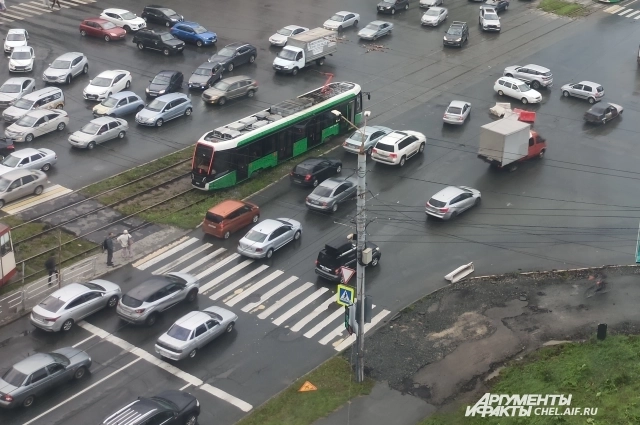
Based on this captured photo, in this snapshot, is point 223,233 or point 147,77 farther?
point 147,77

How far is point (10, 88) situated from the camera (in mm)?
60031

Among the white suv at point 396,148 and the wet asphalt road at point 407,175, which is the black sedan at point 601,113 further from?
the white suv at point 396,148

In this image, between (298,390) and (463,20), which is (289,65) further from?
(298,390)

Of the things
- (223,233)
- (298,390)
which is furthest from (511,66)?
(298,390)

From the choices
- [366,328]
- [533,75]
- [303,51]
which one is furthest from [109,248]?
[533,75]

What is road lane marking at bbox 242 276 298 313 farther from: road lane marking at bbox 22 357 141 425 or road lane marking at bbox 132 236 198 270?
road lane marking at bbox 132 236 198 270

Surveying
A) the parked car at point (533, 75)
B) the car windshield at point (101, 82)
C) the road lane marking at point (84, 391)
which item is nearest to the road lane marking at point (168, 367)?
the road lane marking at point (84, 391)

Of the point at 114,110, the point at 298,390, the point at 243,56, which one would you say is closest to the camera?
the point at 298,390

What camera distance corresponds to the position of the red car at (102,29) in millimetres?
70875

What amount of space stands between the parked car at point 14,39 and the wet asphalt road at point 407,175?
6.86ft

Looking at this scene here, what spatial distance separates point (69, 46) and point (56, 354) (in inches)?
1602

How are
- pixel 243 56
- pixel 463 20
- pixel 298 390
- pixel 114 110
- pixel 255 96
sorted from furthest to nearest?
pixel 463 20, pixel 243 56, pixel 255 96, pixel 114 110, pixel 298 390

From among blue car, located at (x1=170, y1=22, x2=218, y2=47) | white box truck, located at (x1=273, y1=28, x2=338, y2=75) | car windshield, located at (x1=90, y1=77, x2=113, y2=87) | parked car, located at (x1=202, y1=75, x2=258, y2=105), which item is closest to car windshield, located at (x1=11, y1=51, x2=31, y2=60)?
car windshield, located at (x1=90, y1=77, x2=113, y2=87)

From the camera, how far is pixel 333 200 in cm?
4712
